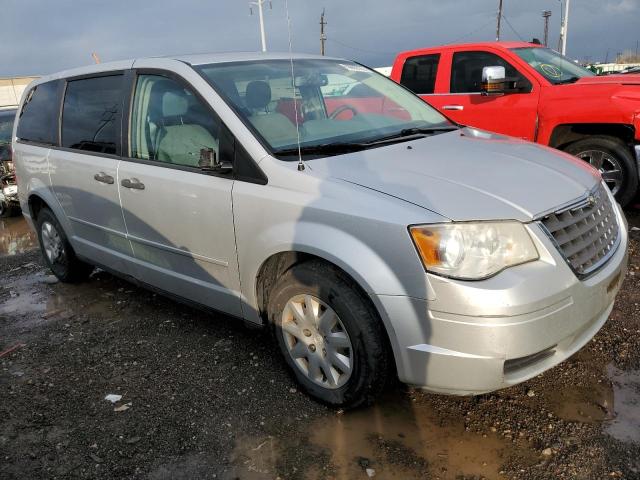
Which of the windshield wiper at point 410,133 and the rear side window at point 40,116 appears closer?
the windshield wiper at point 410,133

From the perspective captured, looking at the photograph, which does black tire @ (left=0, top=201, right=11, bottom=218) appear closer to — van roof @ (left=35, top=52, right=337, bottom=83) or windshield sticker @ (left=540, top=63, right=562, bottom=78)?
van roof @ (left=35, top=52, right=337, bottom=83)

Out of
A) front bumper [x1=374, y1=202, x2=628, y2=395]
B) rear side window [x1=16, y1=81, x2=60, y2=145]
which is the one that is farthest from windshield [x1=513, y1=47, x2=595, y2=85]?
rear side window [x1=16, y1=81, x2=60, y2=145]

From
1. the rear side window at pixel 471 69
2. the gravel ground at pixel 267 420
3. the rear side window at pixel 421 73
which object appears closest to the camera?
the gravel ground at pixel 267 420

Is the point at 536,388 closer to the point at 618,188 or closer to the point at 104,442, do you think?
the point at 104,442

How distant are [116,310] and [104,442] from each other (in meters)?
1.89

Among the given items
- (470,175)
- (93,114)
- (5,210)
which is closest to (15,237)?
(5,210)

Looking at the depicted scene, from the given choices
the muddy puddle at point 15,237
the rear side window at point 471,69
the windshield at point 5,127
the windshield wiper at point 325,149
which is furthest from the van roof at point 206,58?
the windshield at point 5,127

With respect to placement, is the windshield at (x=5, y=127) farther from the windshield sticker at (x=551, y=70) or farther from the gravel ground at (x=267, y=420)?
the windshield sticker at (x=551, y=70)

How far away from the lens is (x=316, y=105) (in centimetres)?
348

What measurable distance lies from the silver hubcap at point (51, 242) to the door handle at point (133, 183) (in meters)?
1.65

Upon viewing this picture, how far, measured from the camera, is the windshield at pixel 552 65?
20.7ft

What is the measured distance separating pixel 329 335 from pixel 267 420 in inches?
23.3

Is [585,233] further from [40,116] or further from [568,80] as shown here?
[40,116]

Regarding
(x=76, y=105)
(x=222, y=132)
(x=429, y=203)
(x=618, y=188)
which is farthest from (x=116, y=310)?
(x=618, y=188)
